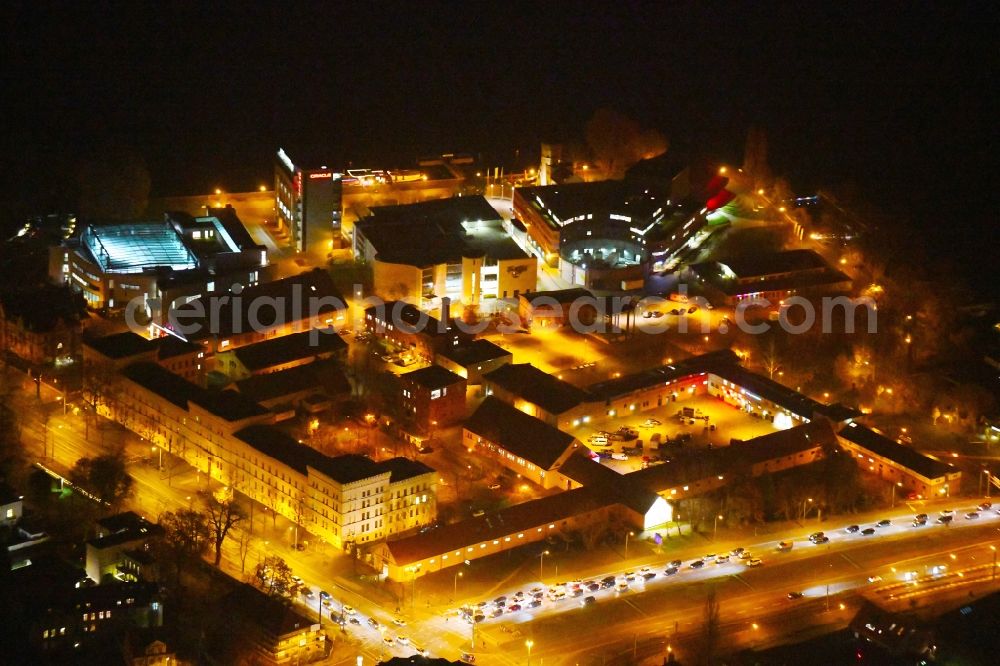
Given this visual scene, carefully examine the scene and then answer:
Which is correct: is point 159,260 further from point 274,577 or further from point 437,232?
point 274,577

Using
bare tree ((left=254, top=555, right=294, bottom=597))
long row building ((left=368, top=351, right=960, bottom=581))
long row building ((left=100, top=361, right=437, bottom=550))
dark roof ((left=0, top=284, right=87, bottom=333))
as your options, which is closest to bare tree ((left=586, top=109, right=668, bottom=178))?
long row building ((left=368, top=351, right=960, bottom=581))

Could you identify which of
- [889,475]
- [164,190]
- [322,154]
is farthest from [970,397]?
[164,190]

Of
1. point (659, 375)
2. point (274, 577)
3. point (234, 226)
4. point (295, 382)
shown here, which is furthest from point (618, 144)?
point (274, 577)

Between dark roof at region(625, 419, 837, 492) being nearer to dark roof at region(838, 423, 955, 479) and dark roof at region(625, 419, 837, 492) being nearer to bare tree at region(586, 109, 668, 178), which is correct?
dark roof at region(838, 423, 955, 479)

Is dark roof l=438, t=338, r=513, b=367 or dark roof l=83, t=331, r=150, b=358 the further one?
dark roof l=438, t=338, r=513, b=367

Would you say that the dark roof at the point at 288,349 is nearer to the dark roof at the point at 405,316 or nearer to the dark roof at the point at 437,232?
the dark roof at the point at 405,316

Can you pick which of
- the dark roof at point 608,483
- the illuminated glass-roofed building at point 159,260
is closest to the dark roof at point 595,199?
the illuminated glass-roofed building at point 159,260
